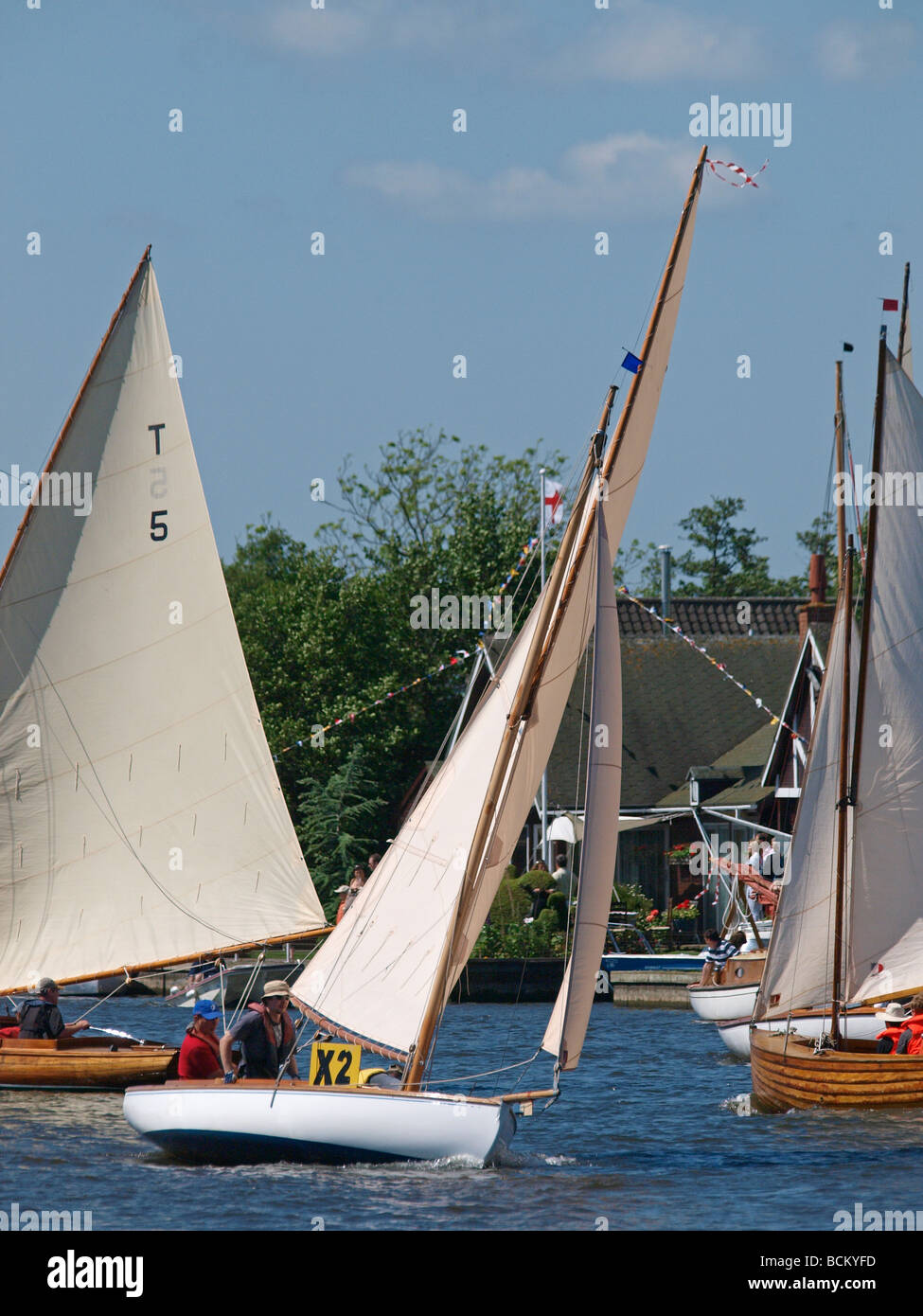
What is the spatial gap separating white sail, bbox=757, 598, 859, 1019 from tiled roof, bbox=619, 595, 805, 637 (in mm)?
36275

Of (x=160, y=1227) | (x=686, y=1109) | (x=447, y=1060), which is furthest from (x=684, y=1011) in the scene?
(x=160, y=1227)

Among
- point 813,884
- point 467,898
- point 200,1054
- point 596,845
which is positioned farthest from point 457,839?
point 813,884

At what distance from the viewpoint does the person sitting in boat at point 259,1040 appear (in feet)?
60.3

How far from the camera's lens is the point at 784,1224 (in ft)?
53.7

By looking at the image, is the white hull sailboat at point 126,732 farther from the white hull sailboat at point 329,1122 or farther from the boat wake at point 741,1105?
the white hull sailboat at point 329,1122

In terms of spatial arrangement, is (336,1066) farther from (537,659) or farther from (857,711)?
(857,711)

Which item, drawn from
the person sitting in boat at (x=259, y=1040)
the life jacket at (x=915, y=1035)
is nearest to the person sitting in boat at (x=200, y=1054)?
the person sitting in boat at (x=259, y=1040)

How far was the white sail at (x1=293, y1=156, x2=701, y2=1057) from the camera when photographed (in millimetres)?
18812

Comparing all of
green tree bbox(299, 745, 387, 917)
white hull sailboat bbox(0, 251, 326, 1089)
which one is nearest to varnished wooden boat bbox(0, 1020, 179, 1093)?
white hull sailboat bbox(0, 251, 326, 1089)

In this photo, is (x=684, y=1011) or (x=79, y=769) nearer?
(x=79, y=769)

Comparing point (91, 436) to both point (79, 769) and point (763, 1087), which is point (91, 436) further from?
point (763, 1087)

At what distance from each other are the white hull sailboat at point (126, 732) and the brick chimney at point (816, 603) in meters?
27.9

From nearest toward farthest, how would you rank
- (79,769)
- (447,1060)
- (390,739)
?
1. (79,769)
2. (447,1060)
3. (390,739)
